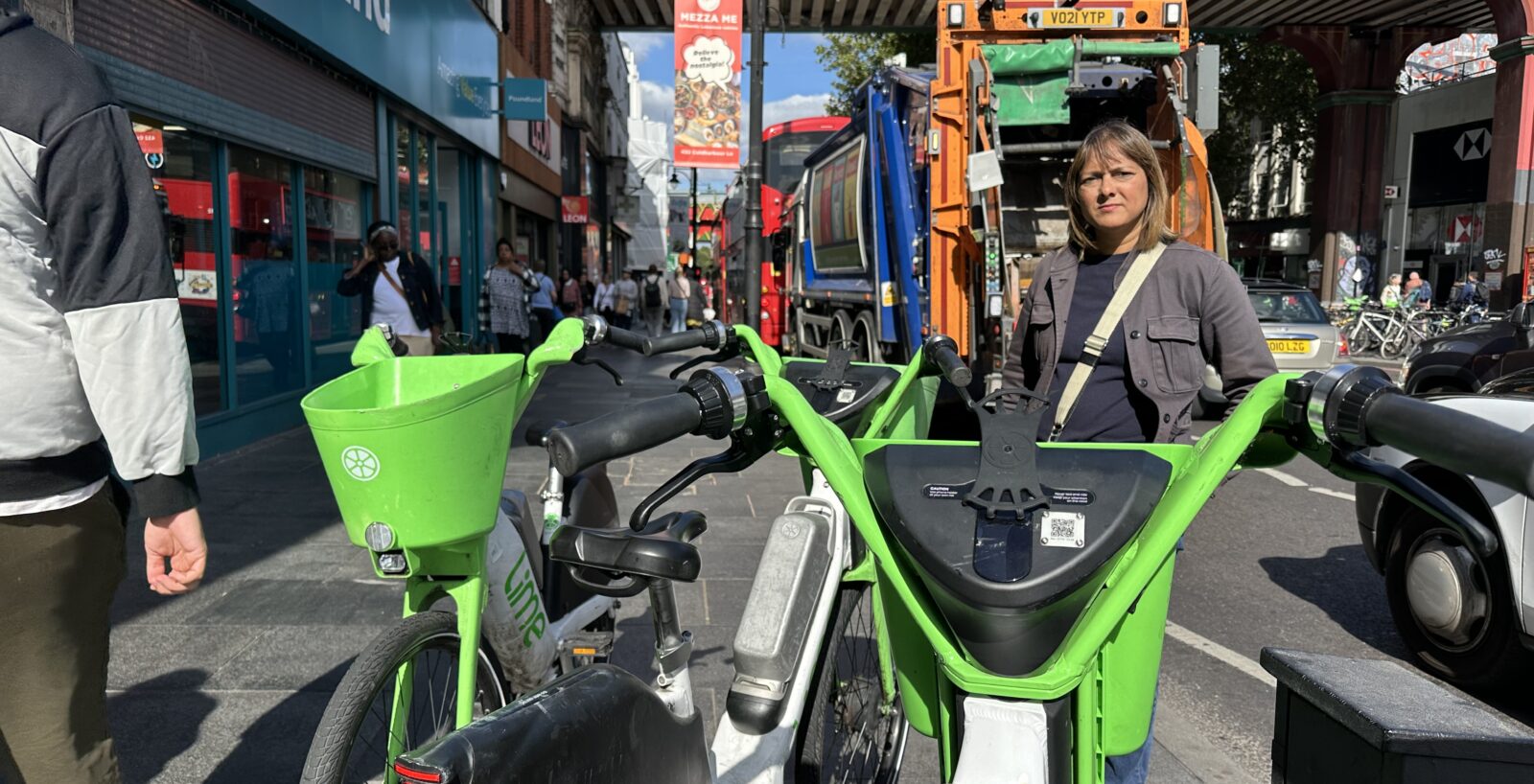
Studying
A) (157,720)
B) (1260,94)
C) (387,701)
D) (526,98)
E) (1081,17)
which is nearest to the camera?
(387,701)

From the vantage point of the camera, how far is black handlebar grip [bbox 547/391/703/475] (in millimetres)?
1402

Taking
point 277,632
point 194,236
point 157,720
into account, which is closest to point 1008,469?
point 157,720

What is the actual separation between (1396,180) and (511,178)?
26.5 meters

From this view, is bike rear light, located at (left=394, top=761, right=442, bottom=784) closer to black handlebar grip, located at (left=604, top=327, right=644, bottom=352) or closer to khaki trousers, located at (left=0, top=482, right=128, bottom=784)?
khaki trousers, located at (left=0, top=482, right=128, bottom=784)

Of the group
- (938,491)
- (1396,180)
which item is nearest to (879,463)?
(938,491)

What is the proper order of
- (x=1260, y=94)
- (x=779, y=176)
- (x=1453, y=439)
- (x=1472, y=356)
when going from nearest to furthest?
1. (x=1453, y=439)
2. (x=1472, y=356)
3. (x=779, y=176)
4. (x=1260, y=94)

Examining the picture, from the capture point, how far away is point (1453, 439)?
3.80ft

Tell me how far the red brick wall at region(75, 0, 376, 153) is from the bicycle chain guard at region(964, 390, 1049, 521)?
6.59m

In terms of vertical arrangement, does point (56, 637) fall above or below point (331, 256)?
below

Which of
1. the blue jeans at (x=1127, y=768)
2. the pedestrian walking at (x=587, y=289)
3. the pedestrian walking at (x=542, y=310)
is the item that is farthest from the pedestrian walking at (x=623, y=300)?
the blue jeans at (x=1127, y=768)

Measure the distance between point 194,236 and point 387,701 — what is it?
676 cm

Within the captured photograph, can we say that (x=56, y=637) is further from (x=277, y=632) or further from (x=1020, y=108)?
(x=1020, y=108)

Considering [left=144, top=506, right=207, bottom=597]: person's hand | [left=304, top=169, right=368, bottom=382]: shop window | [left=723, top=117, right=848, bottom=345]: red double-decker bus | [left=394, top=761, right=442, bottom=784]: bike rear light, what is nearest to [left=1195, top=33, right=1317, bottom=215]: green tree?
[left=723, top=117, right=848, bottom=345]: red double-decker bus

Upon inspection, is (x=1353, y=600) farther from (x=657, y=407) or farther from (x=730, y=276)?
(x=730, y=276)
